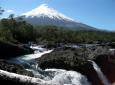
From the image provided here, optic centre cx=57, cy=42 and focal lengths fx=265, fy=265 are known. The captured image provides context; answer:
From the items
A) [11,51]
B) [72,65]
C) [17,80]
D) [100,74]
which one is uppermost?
[17,80]

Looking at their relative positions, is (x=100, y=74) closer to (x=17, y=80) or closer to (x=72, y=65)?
(x=72, y=65)

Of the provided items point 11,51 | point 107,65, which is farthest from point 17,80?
point 11,51

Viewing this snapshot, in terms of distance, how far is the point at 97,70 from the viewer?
2502 cm

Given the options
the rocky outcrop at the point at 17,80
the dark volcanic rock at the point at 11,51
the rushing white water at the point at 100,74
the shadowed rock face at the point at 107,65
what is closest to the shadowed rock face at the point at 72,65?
the rushing white water at the point at 100,74

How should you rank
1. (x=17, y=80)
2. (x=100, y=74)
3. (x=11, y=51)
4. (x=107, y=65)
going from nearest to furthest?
1. (x=17, y=80)
2. (x=100, y=74)
3. (x=107, y=65)
4. (x=11, y=51)

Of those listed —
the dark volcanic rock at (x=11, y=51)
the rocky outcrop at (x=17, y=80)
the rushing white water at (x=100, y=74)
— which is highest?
the rocky outcrop at (x=17, y=80)

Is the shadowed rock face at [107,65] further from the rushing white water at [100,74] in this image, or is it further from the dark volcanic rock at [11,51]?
the dark volcanic rock at [11,51]

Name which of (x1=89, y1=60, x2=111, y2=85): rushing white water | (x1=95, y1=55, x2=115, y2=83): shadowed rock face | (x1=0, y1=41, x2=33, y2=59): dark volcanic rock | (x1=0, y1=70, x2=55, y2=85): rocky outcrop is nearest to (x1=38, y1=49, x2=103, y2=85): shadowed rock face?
(x1=89, y1=60, x2=111, y2=85): rushing white water

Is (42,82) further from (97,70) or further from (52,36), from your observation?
(52,36)

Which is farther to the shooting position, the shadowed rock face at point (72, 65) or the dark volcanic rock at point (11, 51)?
the dark volcanic rock at point (11, 51)

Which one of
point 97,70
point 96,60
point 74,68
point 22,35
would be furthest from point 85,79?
point 22,35

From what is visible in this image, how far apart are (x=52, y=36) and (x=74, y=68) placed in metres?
57.1

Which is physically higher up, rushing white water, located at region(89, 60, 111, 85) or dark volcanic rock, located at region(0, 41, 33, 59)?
dark volcanic rock, located at region(0, 41, 33, 59)

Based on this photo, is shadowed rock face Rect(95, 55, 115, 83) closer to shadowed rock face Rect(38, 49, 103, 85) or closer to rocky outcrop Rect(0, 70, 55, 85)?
shadowed rock face Rect(38, 49, 103, 85)
